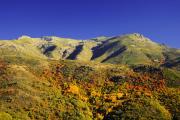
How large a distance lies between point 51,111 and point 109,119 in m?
32.2

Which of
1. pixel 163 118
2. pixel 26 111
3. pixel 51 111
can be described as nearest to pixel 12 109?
pixel 26 111

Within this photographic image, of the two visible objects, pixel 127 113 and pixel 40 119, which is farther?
pixel 127 113

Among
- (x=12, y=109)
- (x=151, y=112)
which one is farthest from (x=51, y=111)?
(x=151, y=112)

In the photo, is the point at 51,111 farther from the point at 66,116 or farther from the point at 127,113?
the point at 127,113

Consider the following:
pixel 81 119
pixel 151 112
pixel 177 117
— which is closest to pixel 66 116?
pixel 81 119

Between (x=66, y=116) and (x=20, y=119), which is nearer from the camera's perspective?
(x=20, y=119)

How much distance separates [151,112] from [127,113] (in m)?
13.1

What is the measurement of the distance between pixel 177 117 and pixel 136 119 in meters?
22.1

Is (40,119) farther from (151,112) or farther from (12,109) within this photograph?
(151,112)

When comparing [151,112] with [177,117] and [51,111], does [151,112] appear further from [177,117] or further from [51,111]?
[51,111]

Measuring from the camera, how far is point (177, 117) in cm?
19425

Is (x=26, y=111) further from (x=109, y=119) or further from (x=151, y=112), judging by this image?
(x=151, y=112)

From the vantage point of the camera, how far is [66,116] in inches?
7697

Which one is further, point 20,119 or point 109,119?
point 109,119
